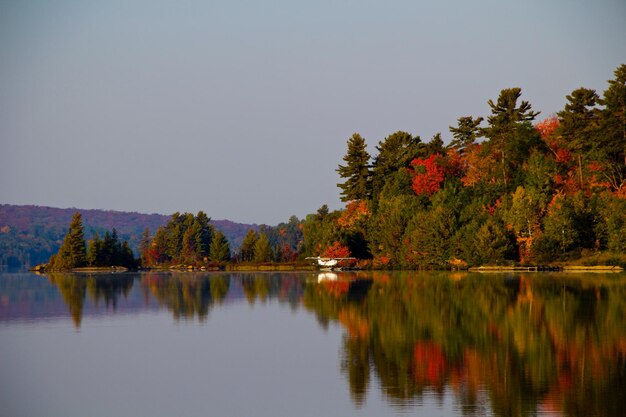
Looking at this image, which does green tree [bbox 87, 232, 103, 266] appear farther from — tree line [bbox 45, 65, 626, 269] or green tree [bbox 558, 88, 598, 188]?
green tree [bbox 558, 88, 598, 188]

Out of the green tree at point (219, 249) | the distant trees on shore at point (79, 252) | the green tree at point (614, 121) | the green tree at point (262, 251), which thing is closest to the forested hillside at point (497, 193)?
the green tree at point (614, 121)

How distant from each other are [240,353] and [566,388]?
33.0 ft

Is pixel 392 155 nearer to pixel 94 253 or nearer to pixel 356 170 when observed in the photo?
pixel 356 170

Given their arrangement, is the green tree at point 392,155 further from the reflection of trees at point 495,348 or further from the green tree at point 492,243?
the reflection of trees at point 495,348

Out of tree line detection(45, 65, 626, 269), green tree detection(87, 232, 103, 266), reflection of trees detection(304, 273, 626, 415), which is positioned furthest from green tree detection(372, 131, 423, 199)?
reflection of trees detection(304, 273, 626, 415)

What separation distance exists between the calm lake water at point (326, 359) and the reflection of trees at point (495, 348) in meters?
0.05

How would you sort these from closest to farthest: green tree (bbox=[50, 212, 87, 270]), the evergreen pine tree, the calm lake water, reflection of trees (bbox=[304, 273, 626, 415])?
the calm lake water
reflection of trees (bbox=[304, 273, 626, 415])
green tree (bbox=[50, 212, 87, 270])
the evergreen pine tree

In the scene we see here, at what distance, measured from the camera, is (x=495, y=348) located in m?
22.5

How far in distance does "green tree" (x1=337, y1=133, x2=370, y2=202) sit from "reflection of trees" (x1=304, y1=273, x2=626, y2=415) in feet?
234

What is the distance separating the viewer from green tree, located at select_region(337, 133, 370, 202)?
112838 mm

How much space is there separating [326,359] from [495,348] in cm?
458

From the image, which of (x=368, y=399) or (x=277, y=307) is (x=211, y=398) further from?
(x=277, y=307)

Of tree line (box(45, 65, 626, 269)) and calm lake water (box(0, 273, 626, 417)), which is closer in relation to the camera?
calm lake water (box(0, 273, 626, 417))

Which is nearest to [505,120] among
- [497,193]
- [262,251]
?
[497,193]
